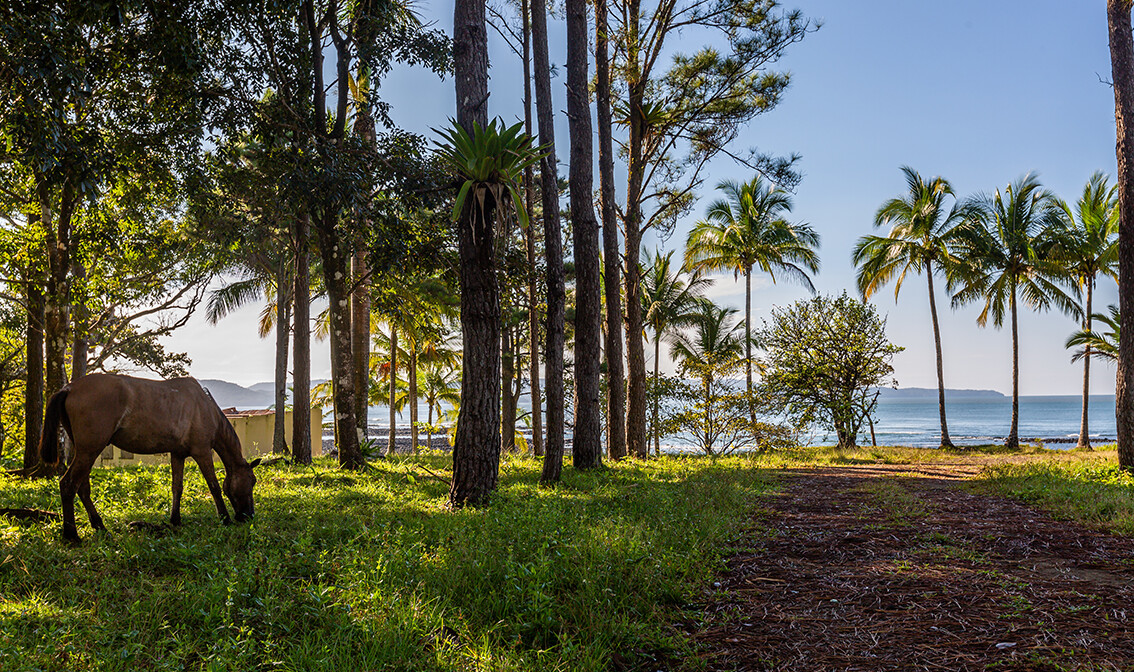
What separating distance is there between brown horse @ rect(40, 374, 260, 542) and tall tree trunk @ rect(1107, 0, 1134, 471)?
43.3 feet

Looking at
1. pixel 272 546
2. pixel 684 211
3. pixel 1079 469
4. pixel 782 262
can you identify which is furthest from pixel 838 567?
pixel 782 262

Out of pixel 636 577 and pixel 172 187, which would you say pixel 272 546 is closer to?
pixel 636 577

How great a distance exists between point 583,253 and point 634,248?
5.25 m

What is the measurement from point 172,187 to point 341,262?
2.56 meters

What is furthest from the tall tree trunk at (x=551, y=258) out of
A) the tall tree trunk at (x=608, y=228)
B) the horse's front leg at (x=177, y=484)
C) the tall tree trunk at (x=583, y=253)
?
the horse's front leg at (x=177, y=484)

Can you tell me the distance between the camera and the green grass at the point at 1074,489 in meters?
6.91

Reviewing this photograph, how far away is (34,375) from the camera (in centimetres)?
1000

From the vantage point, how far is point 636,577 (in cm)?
429

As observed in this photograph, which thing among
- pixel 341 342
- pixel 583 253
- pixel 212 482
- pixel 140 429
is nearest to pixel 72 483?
pixel 140 429

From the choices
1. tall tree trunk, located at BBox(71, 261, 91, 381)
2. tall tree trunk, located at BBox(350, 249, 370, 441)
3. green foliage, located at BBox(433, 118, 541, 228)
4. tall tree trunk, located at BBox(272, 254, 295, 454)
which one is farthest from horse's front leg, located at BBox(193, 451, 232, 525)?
tall tree trunk, located at BBox(272, 254, 295, 454)

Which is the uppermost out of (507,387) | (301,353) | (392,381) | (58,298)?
(58,298)

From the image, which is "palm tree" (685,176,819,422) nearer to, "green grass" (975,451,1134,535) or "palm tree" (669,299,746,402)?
"palm tree" (669,299,746,402)

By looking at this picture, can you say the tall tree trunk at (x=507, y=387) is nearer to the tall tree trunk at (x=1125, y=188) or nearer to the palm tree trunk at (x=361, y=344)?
the palm tree trunk at (x=361, y=344)

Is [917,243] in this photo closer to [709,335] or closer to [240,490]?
[709,335]
